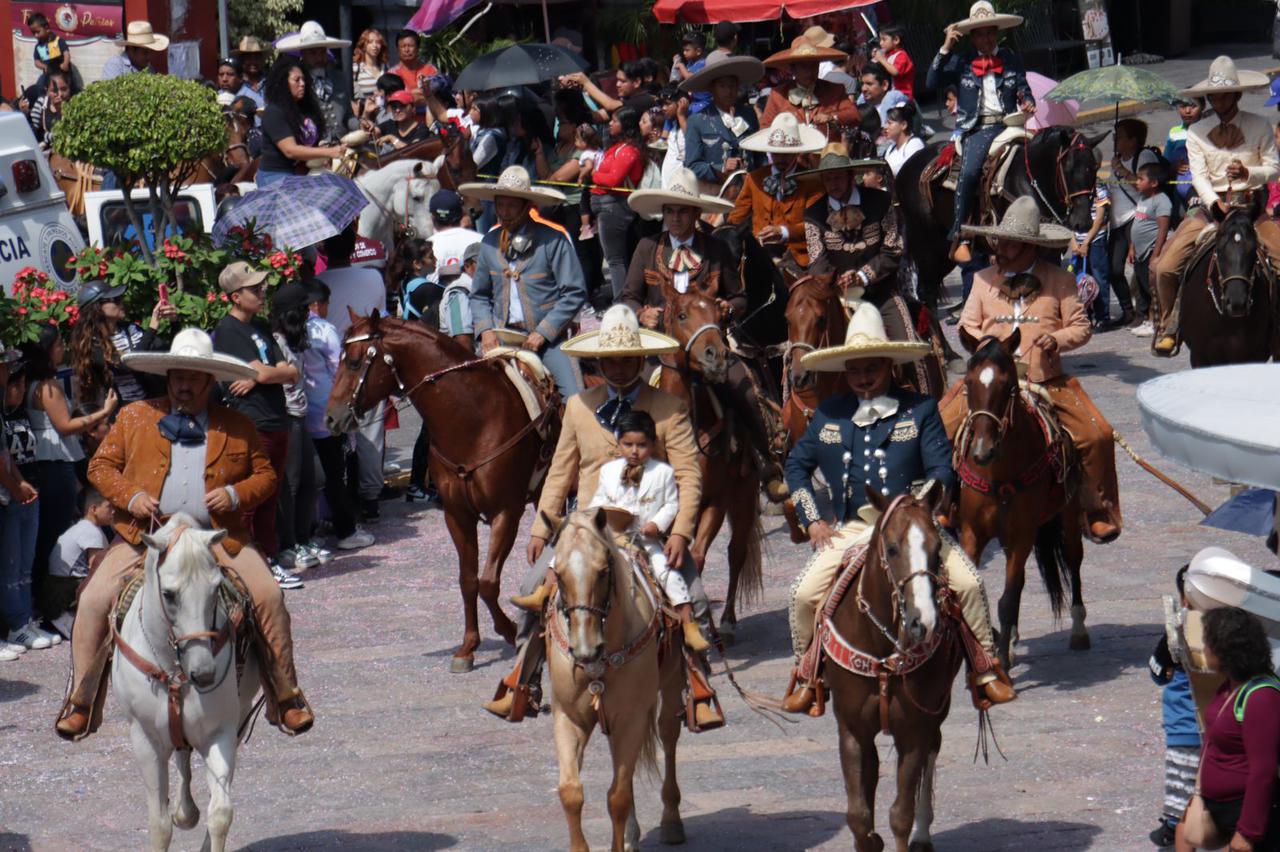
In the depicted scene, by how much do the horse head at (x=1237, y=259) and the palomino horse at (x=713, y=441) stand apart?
202 inches

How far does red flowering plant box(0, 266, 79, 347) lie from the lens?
14.2m

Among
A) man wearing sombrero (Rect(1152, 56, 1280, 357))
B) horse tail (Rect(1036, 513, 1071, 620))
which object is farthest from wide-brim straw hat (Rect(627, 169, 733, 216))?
man wearing sombrero (Rect(1152, 56, 1280, 357))

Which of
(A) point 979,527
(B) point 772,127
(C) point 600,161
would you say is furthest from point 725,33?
(A) point 979,527

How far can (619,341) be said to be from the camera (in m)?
11.2

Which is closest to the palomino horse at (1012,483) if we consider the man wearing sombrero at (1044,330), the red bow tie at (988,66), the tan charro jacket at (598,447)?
the man wearing sombrero at (1044,330)

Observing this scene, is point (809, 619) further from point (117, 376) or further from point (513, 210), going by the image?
point (117, 376)

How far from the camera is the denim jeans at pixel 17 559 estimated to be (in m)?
14.0

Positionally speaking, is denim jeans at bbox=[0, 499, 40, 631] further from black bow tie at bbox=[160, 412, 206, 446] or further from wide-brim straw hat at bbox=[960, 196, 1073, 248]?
wide-brim straw hat at bbox=[960, 196, 1073, 248]

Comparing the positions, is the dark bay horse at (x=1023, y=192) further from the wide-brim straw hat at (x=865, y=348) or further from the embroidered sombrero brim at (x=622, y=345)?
the wide-brim straw hat at (x=865, y=348)

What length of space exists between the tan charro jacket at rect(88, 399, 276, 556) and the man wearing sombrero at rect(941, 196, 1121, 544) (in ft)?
15.7

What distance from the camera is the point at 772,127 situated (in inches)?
671

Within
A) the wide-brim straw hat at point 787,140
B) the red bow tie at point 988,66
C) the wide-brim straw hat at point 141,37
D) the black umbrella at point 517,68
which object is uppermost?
the wide-brim straw hat at point 141,37

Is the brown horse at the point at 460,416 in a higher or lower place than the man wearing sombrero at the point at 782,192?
lower

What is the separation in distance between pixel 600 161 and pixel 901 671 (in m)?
13.3
